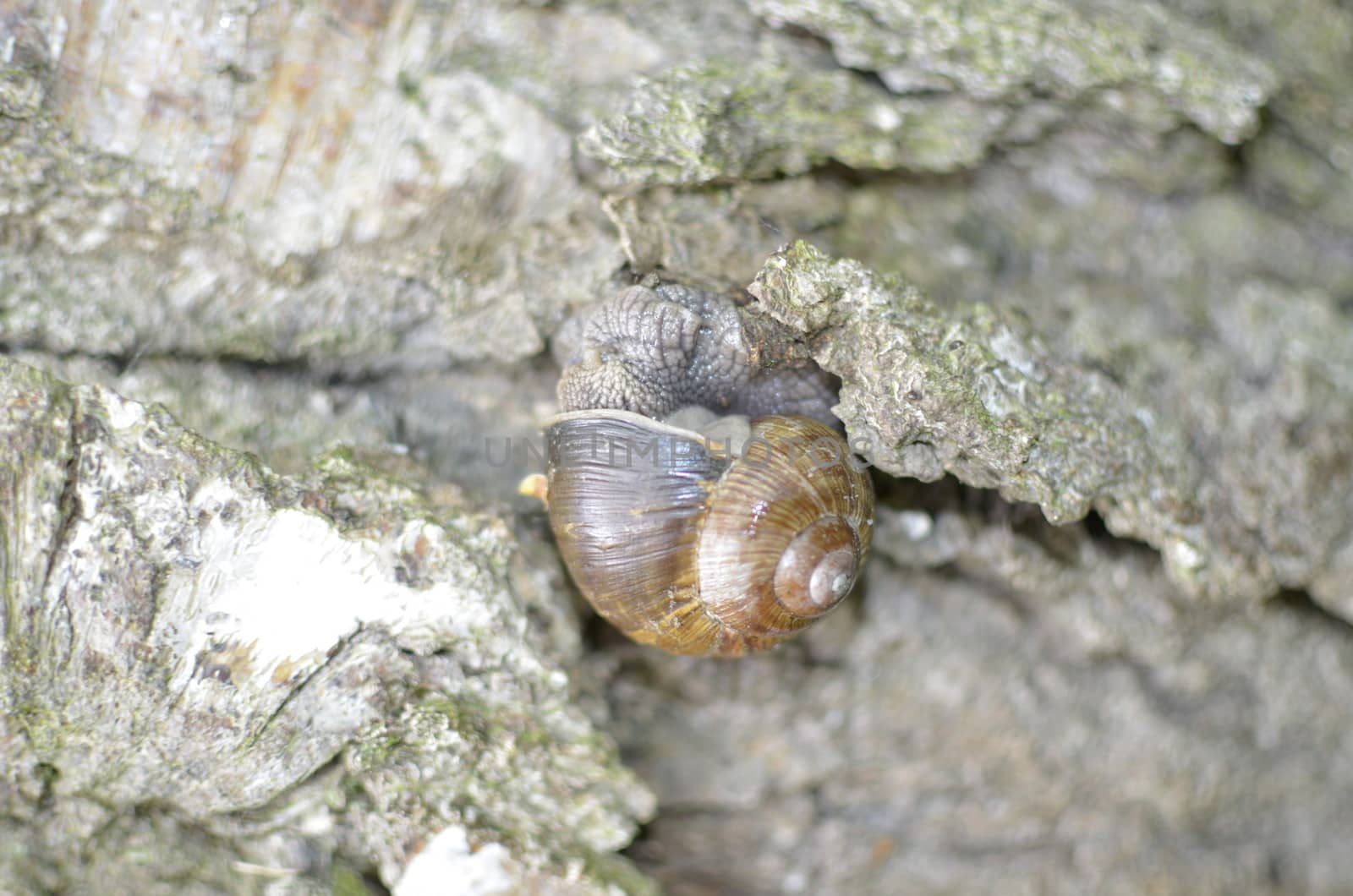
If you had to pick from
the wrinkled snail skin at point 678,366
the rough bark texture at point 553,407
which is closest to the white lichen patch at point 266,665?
the rough bark texture at point 553,407

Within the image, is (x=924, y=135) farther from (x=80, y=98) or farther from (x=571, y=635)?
(x=80, y=98)

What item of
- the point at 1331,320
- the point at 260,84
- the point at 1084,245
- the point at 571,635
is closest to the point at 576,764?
the point at 571,635

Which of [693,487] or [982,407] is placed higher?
[982,407]

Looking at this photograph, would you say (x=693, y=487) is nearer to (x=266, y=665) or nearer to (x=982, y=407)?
(x=982, y=407)

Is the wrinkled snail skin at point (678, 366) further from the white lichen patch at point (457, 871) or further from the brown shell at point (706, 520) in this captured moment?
the white lichen patch at point (457, 871)

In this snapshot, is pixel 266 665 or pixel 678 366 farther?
pixel 678 366

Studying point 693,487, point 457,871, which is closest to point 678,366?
point 693,487

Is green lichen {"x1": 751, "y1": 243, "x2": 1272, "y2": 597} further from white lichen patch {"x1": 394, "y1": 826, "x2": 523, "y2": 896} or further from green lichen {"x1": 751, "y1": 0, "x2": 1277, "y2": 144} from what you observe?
white lichen patch {"x1": 394, "y1": 826, "x2": 523, "y2": 896}
